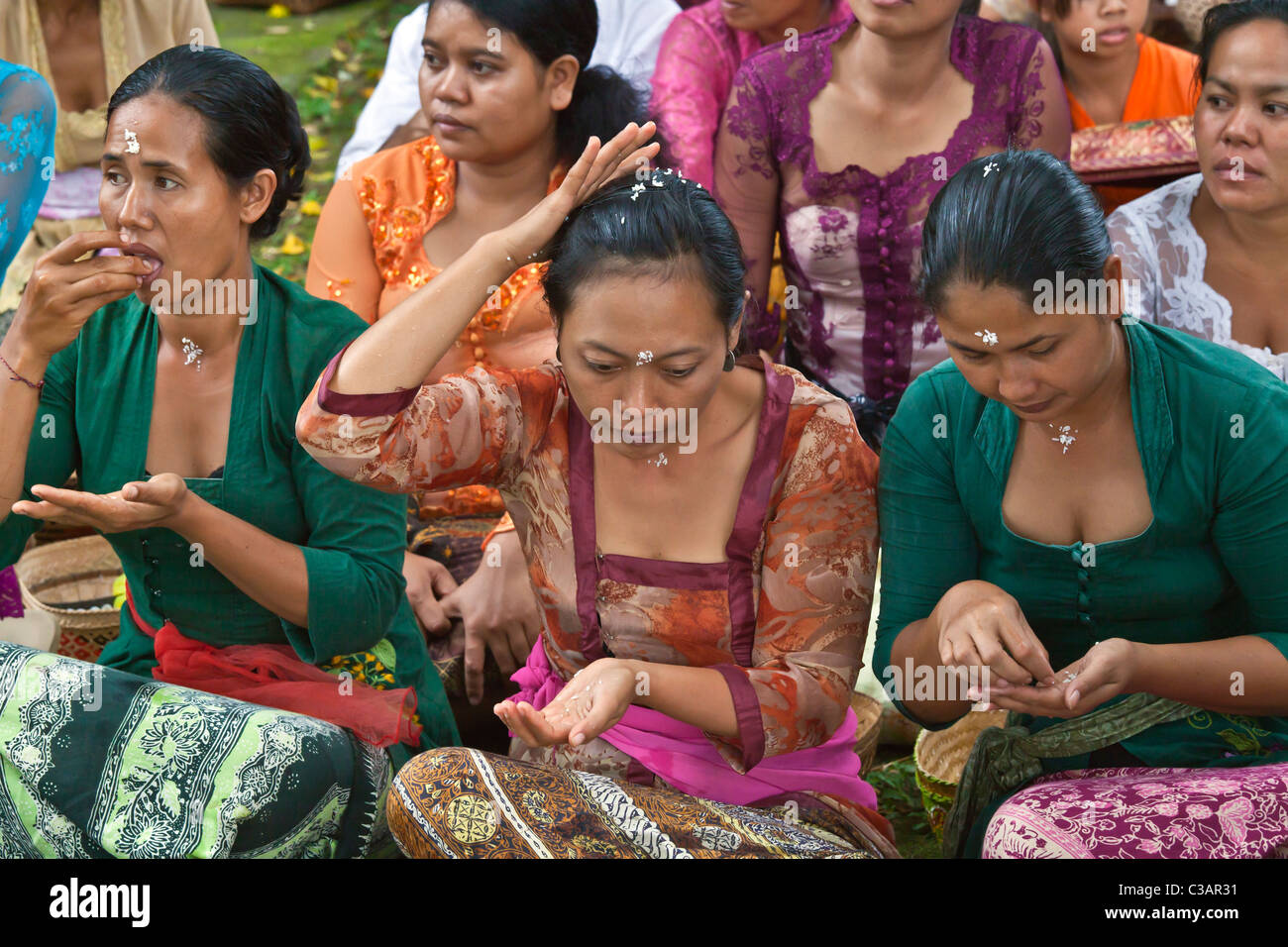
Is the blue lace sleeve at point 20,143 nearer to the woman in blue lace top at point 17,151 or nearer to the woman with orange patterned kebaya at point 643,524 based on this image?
the woman in blue lace top at point 17,151

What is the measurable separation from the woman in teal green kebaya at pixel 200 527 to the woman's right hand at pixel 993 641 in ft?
3.38

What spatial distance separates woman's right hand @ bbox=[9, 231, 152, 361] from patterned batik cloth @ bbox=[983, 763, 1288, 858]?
5.70 feet

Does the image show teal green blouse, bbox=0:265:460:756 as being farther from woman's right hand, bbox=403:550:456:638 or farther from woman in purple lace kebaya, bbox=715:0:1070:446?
woman in purple lace kebaya, bbox=715:0:1070:446

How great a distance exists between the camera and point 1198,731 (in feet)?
7.63

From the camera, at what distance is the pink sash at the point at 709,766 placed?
238 cm

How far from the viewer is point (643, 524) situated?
2447 mm

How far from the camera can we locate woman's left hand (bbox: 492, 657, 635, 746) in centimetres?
198

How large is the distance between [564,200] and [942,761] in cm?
147

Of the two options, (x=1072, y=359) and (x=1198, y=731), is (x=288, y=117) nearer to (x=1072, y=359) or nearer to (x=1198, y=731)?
(x=1072, y=359)

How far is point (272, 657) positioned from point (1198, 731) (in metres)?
1.63

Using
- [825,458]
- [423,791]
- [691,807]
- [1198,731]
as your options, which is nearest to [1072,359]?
[825,458]

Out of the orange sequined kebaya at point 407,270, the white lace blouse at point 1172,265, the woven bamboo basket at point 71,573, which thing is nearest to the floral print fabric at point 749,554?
the orange sequined kebaya at point 407,270

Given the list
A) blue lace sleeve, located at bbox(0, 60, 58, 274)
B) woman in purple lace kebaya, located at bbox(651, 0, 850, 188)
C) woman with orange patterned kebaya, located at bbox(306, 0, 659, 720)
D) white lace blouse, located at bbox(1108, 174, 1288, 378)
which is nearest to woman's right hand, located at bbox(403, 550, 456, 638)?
woman with orange patterned kebaya, located at bbox(306, 0, 659, 720)

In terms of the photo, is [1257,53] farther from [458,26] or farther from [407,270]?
[407,270]
